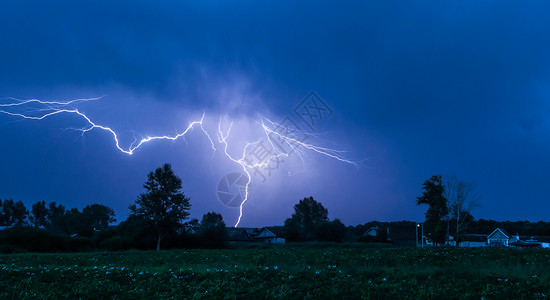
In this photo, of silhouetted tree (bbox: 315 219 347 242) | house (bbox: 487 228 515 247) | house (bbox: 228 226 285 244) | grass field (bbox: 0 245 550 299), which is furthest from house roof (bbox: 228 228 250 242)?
grass field (bbox: 0 245 550 299)

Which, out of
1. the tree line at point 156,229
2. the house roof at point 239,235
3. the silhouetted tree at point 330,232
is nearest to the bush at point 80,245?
the tree line at point 156,229

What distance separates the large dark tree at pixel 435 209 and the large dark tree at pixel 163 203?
31771mm

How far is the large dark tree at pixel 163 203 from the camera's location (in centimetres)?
4284

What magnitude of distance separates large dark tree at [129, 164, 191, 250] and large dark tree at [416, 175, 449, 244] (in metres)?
31.8

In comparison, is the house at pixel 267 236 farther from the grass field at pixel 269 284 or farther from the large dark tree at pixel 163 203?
the grass field at pixel 269 284

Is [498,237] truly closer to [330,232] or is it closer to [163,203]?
[330,232]

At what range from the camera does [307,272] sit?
10867 mm

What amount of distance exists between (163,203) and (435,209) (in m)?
35.6

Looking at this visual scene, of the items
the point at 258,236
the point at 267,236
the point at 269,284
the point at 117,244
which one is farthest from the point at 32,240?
the point at 258,236

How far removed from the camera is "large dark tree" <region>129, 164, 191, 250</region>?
4284 centimetres

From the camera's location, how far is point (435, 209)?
160ft

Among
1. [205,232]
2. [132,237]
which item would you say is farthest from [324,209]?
[132,237]

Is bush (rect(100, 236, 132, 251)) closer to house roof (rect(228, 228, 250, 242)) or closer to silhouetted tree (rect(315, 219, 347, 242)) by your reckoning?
silhouetted tree (rect(315, 219, 347, 242))

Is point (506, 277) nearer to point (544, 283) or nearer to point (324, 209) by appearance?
point (544, 283)
